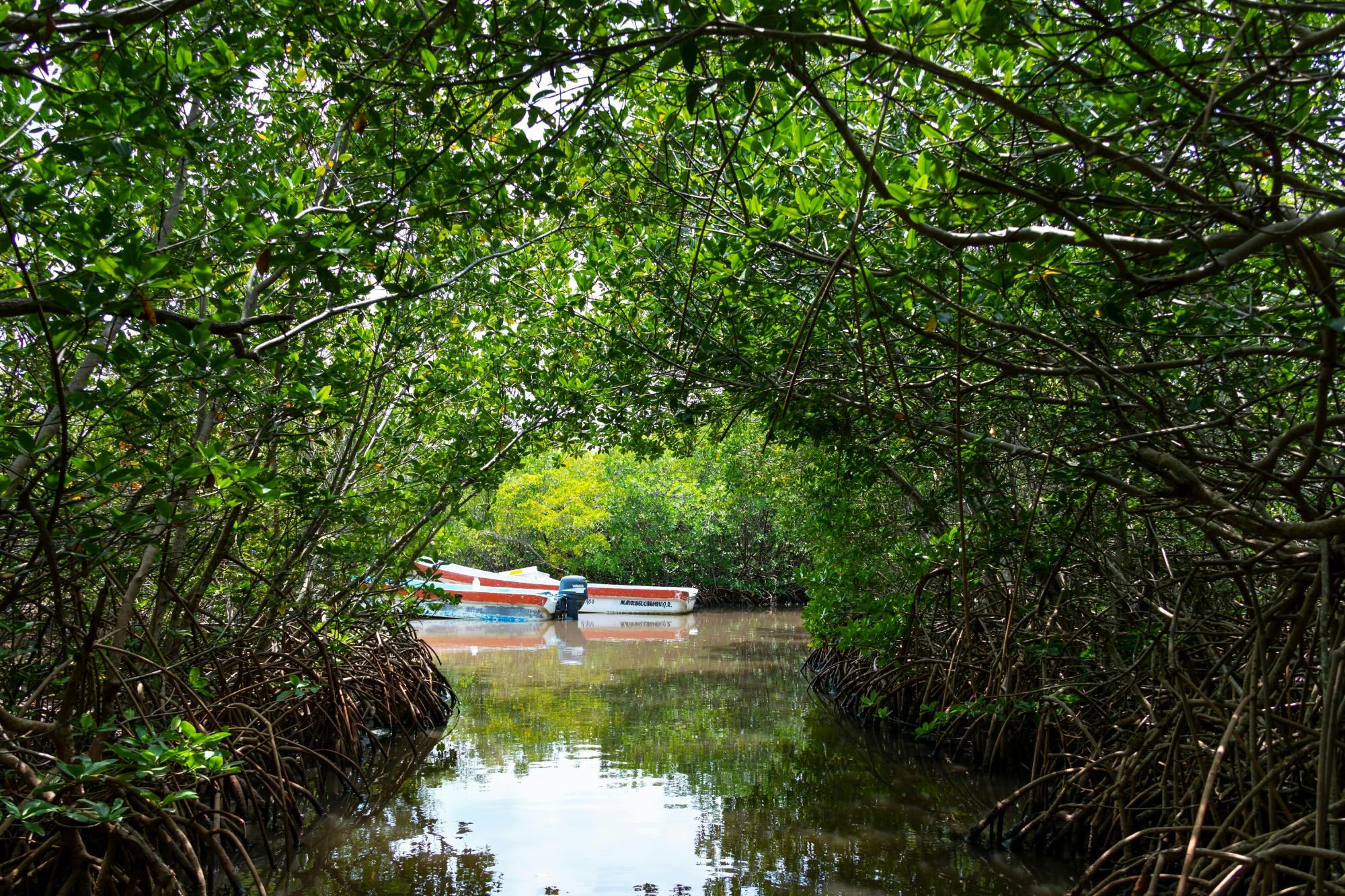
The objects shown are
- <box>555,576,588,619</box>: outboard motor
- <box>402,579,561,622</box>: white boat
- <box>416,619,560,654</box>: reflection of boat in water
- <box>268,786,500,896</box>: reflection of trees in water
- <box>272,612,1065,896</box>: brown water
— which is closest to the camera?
<box>268,786,500,896</box>: reflection of trees in water

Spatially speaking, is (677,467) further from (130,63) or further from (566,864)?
(130,63)

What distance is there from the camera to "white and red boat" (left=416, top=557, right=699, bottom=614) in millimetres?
18922

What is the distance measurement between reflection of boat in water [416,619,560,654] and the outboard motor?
570mm

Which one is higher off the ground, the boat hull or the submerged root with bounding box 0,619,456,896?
the submerged root with bounding box 0,619,456,896

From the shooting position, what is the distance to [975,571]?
606cm

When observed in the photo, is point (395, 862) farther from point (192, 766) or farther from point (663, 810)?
point (192, 766)

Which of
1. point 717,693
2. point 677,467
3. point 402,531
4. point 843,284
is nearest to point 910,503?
point 717,693

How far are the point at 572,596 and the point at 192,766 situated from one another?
1672cm

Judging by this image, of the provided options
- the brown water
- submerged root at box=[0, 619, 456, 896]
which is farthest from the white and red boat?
submerged root at box=[0, 619, 456, 896]

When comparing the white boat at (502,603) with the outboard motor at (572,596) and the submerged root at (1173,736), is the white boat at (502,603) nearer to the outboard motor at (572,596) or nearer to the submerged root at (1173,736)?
the outboard motor at (572,596)

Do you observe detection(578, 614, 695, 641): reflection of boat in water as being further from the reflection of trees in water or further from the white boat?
the reflection of trees in water

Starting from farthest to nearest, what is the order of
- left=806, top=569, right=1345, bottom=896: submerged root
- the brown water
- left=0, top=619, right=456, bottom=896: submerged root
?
the brown water < left=0, top=619, right=456, bottom=896: submerged root < left=806, top=569, right=1345, bottom=896: submerged root

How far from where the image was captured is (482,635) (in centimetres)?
1670

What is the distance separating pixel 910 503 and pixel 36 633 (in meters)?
7.55
